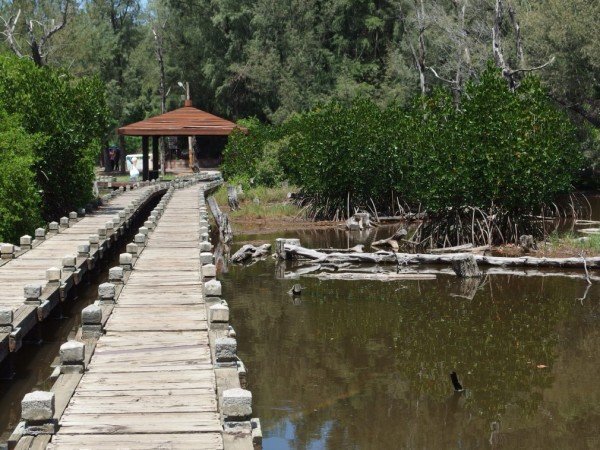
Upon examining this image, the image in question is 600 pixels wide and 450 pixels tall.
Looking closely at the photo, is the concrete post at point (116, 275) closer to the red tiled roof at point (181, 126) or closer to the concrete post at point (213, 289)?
the concrete post at point (213, 289)

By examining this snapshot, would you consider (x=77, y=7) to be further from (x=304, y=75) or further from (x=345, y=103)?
(x=345, y=103)

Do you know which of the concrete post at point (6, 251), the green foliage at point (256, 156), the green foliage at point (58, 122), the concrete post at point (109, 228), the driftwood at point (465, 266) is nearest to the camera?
the concrete post at point (6, 251)

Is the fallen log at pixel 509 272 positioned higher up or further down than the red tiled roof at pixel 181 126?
further down

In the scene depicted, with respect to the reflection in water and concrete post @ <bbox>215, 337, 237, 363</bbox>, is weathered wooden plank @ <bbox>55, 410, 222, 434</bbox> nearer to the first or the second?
concrete post @ <bbox>215, 337, 237, 363</bbox>

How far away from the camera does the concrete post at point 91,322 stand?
42.2ft

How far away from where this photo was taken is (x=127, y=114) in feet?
220

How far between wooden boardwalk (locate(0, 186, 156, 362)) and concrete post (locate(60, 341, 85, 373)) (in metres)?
2.69

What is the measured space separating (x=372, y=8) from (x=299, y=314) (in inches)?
1868

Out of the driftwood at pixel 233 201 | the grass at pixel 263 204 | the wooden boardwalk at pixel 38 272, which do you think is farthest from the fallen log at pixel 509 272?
the driftwood at pixel 233 201

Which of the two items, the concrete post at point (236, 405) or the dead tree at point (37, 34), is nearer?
the concrete post at point (236, 405)

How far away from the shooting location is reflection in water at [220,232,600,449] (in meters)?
12.5

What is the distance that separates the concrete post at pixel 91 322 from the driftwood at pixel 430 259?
12991mm

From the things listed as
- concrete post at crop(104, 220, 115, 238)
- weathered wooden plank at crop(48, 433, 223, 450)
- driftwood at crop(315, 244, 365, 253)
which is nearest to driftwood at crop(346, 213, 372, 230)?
driftwood at crop(315, 244, 365, 253)

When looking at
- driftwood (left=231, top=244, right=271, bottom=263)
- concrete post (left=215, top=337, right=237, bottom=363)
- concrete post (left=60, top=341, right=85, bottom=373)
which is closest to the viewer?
concrete post (left=60, top=341, right=85, bottom=373)
